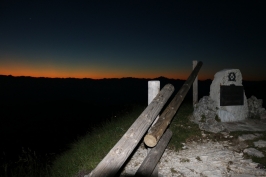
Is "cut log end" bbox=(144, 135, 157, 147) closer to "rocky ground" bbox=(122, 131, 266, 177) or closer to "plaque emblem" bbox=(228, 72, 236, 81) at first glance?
"rocky ground" bbox=(122, 131, 266, 177)

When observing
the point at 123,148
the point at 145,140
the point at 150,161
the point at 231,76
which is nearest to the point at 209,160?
the point at 150,161

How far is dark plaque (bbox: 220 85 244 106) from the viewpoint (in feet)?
26.3

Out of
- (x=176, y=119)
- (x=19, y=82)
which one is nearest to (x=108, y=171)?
(x=176, y=119)

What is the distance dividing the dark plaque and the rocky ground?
210cm

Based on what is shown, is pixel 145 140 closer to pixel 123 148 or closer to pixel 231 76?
pixel 123 148

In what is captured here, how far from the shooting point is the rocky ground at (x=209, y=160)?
4184mm

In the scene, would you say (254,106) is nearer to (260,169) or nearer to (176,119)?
(176,119)

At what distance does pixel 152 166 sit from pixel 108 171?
61.6 inches

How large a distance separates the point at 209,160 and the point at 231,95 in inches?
170

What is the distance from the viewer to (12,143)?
49.2 feet

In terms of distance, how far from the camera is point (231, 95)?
8.06 meters

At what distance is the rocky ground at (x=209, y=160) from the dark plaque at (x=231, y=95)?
2096mm

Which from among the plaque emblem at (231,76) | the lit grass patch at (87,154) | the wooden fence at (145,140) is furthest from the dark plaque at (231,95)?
the lit grass patch at (87,154)

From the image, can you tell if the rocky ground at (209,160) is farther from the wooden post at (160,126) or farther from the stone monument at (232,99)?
the stone monument at (232,99)
